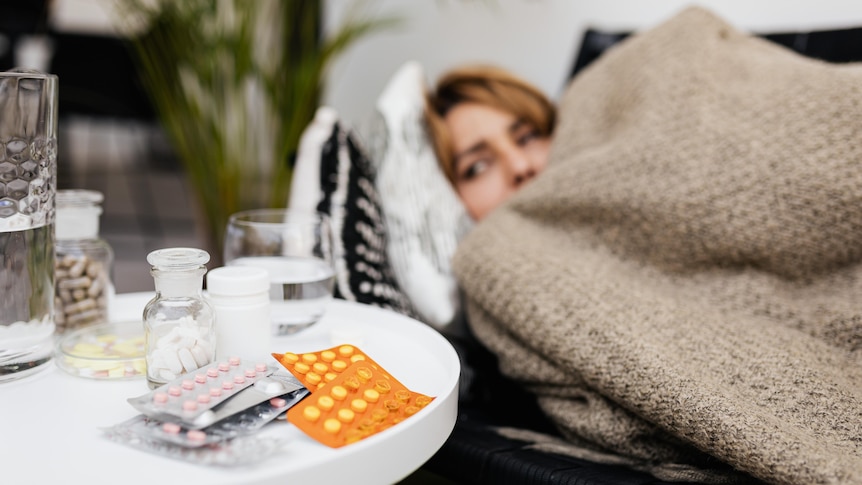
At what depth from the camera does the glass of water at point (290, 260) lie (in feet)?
2.46

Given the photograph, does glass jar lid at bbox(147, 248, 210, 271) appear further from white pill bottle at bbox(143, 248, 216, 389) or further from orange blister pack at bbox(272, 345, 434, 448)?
orange blister pack at bbox(272, 345, 434, 448)

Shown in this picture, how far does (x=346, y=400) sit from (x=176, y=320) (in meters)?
0.17

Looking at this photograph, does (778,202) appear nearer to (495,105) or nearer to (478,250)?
(478,250)

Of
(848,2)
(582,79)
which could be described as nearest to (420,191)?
(582,79)

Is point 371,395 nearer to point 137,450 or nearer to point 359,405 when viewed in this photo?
point 359,405

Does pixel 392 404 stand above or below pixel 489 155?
below

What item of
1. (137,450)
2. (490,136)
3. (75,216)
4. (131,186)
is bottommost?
(131,186)

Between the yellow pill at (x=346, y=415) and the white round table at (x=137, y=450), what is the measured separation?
24mm

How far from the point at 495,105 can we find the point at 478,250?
0.43 meters

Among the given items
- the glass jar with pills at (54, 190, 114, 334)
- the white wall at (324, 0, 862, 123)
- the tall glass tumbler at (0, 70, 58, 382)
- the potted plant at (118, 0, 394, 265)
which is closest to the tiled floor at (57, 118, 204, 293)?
the potted plant at (118, 0, 394, 265)

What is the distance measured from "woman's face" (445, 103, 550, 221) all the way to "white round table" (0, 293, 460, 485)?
0.53 metres

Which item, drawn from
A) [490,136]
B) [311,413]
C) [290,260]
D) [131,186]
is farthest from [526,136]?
[131,186]

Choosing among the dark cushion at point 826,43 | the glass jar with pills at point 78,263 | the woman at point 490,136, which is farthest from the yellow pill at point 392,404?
the dark cushion at point 826,43

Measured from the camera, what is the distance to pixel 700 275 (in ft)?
2.88
